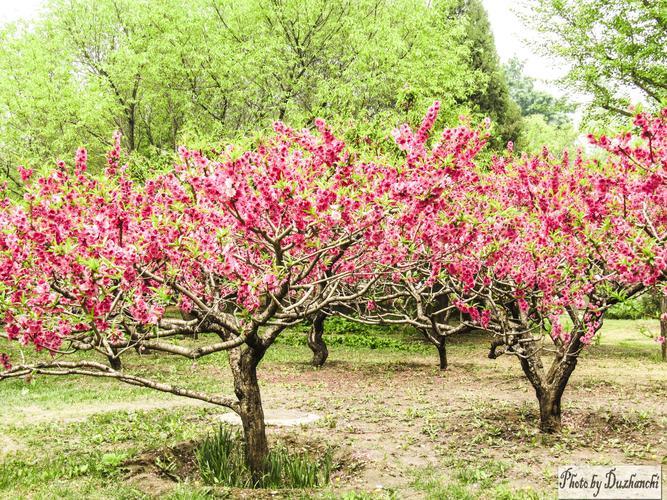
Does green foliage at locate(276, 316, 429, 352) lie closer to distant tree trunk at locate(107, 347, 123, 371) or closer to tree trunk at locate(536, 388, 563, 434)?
distant tree trunk at locate(107, 347, 123, 371)

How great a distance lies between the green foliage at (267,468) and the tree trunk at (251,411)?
0.12 metres

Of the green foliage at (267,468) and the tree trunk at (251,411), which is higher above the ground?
the tree trunk at (251,411)

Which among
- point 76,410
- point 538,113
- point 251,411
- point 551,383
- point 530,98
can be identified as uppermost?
point 530,98

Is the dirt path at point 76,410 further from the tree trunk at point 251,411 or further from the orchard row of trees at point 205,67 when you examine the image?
the orchard row of trees at point 205,67

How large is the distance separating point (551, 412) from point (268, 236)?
5921 mm

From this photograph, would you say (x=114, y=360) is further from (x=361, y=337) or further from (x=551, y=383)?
(x=361, y=337)

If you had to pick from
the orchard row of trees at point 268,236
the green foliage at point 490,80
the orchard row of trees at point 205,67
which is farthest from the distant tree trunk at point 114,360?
the green foliage at point 490,80

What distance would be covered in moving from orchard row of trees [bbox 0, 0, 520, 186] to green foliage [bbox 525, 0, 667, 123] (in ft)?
13.0

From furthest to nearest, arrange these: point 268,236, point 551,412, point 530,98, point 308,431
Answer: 1. point 530,98
2. point 308,431
3. point 551,412
4. point 268,236

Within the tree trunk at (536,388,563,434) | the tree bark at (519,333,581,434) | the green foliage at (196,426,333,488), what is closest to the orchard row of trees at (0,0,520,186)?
the tree bark at (519,333,581,434)

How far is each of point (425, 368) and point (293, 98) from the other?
1041 cm

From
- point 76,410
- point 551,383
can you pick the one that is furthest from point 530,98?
point 76,410

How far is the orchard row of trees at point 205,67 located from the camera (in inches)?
758

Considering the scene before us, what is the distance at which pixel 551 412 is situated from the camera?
29.1 ft
